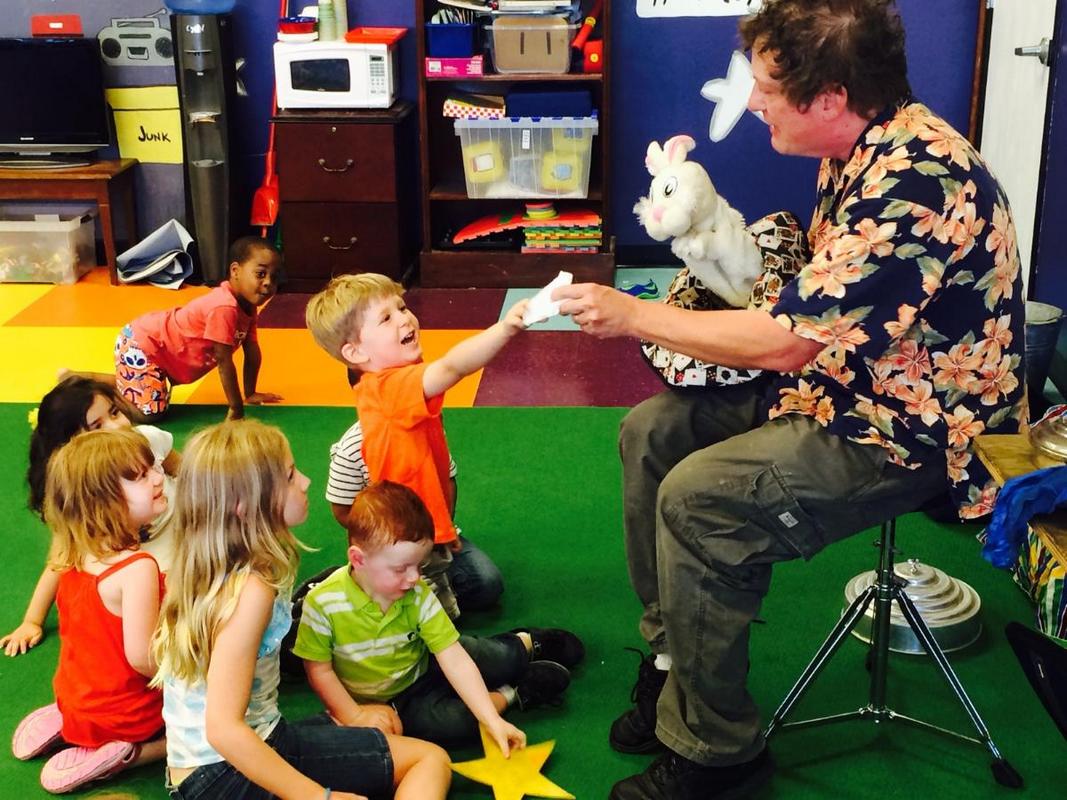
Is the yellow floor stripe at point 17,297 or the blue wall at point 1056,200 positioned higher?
the blue wall at point 1056,200

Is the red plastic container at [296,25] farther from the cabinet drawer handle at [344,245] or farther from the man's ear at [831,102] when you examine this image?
the man's ear at [831,102]

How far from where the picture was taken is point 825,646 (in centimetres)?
232

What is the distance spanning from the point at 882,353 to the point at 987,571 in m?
1.21

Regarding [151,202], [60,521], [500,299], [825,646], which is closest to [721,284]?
[825,646]

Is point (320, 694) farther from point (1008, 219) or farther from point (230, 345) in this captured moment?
point (230, 345)

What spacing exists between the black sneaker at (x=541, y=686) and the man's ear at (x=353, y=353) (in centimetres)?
68

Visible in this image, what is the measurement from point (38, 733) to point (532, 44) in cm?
329

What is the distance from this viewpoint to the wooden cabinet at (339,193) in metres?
4.98

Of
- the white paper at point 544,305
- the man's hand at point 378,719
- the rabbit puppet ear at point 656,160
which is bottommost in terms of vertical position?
the man's hand at point 378,719

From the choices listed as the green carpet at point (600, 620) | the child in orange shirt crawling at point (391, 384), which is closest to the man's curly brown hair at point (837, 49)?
the child in orange shirt crawling at point (391, 384)

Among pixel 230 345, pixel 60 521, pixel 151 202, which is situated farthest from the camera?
pixel 151 202

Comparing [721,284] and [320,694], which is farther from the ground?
[721,284]

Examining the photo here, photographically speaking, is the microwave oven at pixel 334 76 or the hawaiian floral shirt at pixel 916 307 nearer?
the hawaiian floral shirt at pixel 916 307

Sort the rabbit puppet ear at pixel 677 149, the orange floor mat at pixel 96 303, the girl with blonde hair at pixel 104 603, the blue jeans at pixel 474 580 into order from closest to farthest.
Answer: the girl with blonde hair at pixel 104 603
the rabbit puppet ear at pixel 677 149
the blue jeans at pixel 474 580
the orange floor mat at pixel 96 303
